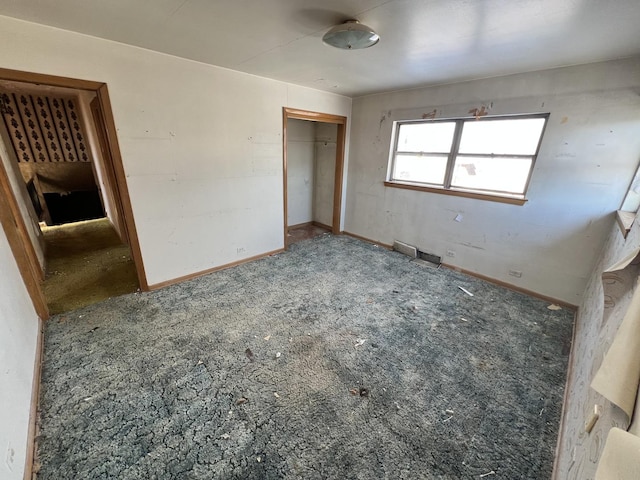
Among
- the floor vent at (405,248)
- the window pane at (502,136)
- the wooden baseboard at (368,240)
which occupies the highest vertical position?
the window pane at (502,136)

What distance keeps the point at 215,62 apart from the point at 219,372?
2936 millimetres

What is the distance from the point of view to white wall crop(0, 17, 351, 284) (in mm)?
2146

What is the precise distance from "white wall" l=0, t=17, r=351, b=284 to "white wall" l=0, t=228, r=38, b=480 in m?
0.96

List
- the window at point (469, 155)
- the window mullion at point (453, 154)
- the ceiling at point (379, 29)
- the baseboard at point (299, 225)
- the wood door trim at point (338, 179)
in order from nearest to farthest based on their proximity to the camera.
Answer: the ceiling at point (379, 29), the window at point (469, 155), the window mullion at point (453, 154), the wood door trim at point (338, 179), the baseboard at point (299, 225)

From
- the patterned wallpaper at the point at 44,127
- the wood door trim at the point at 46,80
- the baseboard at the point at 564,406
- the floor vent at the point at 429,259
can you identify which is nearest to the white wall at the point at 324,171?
the floor vent at the point at 429,259

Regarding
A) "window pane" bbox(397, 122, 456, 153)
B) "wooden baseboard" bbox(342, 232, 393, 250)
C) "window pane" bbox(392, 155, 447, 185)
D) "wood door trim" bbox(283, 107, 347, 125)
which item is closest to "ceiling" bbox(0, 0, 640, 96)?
"window pane" bbox(397, 122, 456, 153)

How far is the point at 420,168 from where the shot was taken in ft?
12.6

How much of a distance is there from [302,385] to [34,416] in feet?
5.13

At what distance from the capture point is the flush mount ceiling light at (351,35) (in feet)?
5.49

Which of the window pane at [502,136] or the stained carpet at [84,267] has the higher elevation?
the window pane at [502,136]

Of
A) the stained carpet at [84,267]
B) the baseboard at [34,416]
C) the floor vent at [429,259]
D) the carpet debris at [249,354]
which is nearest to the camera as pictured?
the baseboard at [34,416]

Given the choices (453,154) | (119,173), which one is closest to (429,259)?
(453,154)

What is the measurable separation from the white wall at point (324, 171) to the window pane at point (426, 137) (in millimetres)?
1279

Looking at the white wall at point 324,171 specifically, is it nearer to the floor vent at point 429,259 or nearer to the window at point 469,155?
the window at point 469,155
